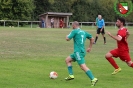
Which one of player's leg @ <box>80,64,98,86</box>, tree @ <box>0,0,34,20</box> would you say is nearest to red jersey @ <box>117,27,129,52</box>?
player's leg @ <box>80,64,98,86</box>

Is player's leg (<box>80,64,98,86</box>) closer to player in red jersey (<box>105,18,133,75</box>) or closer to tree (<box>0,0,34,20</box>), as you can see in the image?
player in red jersey (<box>105,18,133,75</box>)

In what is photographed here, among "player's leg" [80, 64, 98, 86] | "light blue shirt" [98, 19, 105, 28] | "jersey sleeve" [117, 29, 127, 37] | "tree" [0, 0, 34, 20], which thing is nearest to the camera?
"player's leg" [80, 64, 98, 86]

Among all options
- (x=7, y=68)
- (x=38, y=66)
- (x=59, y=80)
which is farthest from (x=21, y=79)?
(x=38, y=66)

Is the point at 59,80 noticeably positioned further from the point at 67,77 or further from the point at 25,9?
the point at 25,9

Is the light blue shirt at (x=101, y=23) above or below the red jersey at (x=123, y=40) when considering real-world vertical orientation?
below

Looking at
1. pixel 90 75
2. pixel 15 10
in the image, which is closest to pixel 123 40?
Answer: pixel 90 75

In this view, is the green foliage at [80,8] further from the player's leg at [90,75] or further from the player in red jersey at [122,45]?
the player's leg at [90,75]

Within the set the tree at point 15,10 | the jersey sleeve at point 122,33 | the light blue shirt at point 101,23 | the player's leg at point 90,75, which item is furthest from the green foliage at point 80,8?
the player's leg at point 90,75

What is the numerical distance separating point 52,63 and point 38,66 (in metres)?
1.07

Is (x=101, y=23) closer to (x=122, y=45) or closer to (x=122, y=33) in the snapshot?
(x=122, y=45)

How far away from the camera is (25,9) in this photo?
72000 mm

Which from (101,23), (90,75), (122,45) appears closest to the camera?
(90,75)

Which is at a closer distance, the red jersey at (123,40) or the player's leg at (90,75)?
the player's leg at (90,75)

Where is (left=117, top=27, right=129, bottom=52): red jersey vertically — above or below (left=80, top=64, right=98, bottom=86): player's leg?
above
